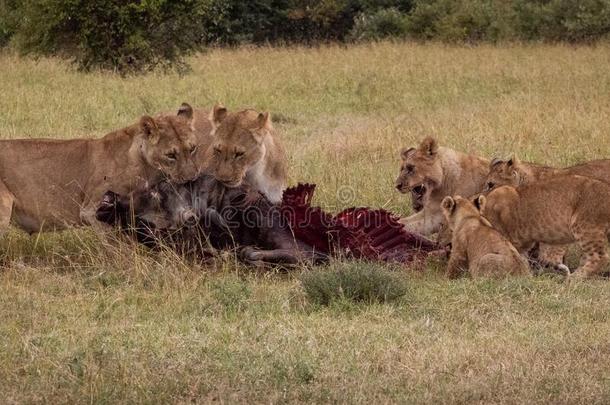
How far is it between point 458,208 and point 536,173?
1289 mm

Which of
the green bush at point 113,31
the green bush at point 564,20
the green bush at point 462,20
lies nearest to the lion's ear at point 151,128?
the green bush at point 113,31

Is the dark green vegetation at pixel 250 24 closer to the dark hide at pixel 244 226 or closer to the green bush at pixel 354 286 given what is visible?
the dark hide at pixel 244 226

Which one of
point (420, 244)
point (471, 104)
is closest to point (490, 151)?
point (420, 244)

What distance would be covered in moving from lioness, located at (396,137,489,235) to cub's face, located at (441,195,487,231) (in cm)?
88

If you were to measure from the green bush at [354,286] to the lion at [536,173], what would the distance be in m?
1.98

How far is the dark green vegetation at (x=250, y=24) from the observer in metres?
21.3

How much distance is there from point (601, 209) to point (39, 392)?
14.0ft

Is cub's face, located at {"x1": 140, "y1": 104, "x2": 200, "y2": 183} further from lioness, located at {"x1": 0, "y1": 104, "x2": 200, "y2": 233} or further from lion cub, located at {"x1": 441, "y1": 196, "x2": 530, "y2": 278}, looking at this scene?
lion cub, located at {"x1": 441, "y1": 196, "x2": 530, "y2": 278}

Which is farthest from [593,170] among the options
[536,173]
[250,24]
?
[250,24]

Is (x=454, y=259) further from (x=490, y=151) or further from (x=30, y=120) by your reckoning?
(x=30, y=120)

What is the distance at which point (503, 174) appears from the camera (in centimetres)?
931

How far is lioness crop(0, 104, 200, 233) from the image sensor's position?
8602 millimetres

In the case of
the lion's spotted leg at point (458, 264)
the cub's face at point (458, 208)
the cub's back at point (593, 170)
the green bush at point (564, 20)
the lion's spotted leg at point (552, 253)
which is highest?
the cub's back at point (593, 170)

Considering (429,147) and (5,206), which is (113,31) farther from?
(5,206)
